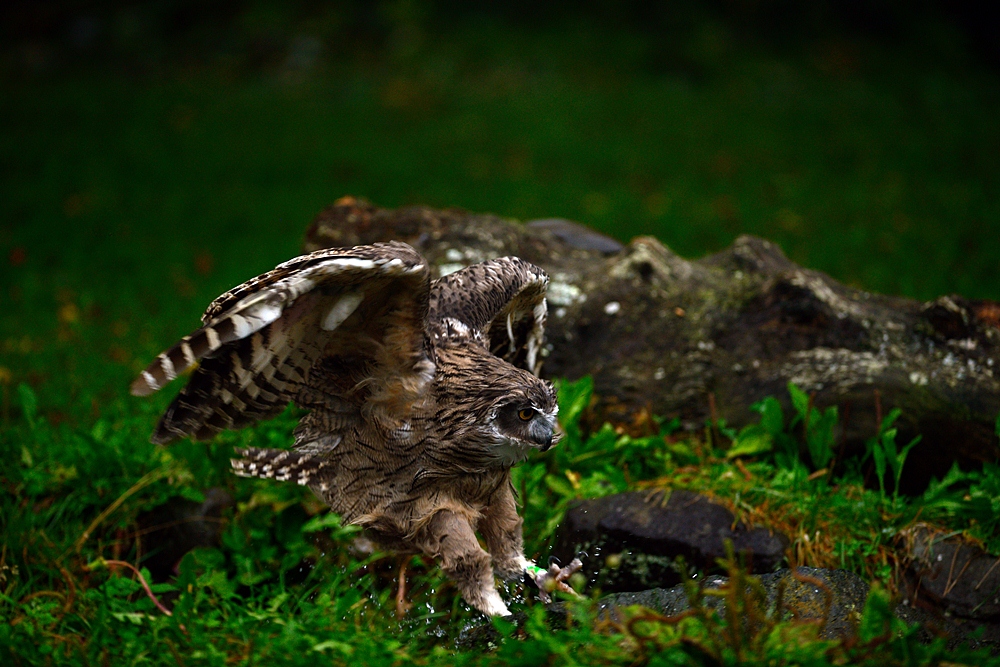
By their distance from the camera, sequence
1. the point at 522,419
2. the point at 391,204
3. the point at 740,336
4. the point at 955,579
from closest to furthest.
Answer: the point at 522,419 < the point at 955,579 < the point at 740,336 < the point at 391,204

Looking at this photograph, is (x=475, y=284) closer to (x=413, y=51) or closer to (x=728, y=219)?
(x=728, y=219)

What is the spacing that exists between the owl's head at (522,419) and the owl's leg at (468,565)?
1.10 feet

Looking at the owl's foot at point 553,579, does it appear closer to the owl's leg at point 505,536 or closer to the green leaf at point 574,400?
the owl's leg at point 505,536

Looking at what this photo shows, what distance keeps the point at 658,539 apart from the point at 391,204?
19.7 ft

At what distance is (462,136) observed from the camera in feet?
37.6

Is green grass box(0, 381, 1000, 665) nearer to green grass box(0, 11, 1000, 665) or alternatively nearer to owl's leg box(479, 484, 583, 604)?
green grass box(0, 11, 1000, 665)

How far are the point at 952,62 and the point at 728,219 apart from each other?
608 centimetres

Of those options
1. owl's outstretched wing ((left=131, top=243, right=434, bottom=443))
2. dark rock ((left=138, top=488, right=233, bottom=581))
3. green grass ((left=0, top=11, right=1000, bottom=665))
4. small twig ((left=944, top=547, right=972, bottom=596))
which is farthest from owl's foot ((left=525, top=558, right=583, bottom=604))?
A: dark rock ((left=138, top=488, right=233, bottom=581))

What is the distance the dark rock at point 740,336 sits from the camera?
164 inches

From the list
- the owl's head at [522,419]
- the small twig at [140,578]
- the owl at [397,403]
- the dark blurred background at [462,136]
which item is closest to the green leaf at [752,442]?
the owl at [397,403]

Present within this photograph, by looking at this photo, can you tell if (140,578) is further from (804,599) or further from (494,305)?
(804,599)

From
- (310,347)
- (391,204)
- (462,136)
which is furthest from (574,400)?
(462,136)

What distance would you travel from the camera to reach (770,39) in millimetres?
13570

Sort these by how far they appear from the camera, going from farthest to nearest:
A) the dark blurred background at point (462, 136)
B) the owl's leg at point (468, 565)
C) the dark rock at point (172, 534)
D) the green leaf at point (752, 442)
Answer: the dark blurred background at point (462, 136)
the green leaf at point (752, 442)
the dark rock at point (172, 534)
the owl's leg at point (468, 565)
